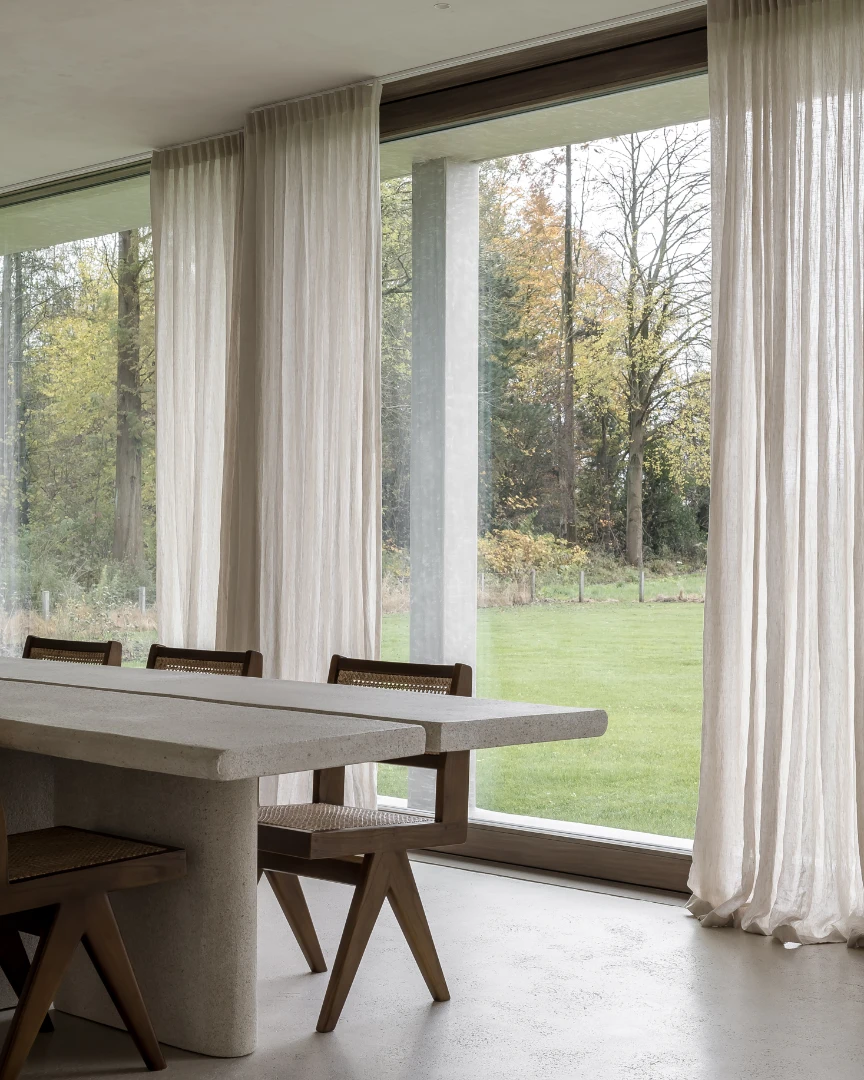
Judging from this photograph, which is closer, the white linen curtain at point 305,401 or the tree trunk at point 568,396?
the tree trunk at point 568,396

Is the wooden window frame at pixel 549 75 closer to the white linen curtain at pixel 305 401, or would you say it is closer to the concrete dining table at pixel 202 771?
the white linen curtain at pixel 305 401

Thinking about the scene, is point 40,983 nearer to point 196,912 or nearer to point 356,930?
point 196,912

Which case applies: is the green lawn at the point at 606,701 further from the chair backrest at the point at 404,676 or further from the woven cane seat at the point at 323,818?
the woven cane seat at the point at 323,818

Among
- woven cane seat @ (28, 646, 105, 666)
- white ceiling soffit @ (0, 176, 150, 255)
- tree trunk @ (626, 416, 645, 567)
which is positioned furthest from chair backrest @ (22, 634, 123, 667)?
white ceiling soffit @ (0, 176, 150, 255)

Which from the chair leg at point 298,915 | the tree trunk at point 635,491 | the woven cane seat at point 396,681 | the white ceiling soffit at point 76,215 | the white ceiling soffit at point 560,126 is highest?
the white ceiling soffit at point 76,215

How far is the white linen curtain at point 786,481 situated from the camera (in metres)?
3.70

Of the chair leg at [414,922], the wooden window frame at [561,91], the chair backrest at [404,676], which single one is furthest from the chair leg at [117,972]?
the wooden window frame at [561,91]

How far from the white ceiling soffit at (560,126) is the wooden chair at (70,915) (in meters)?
3.07

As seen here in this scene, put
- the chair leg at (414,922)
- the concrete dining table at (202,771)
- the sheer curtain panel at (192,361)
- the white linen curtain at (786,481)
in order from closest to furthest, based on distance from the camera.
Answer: the concrete dining table at (202,771) < the chair leg at (414,922) < the white linen curtain at (786,481) < the sheer curtain panel at (192,361)

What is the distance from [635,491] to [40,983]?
2754 mm

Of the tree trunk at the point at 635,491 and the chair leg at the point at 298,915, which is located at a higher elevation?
the tree trunk at the point at 635,491

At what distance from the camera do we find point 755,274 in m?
3.88

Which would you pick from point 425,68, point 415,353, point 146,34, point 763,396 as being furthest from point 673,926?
point 146,34

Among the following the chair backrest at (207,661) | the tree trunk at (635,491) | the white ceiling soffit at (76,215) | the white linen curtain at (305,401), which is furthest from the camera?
the white ceiling soffit at (76,215)
